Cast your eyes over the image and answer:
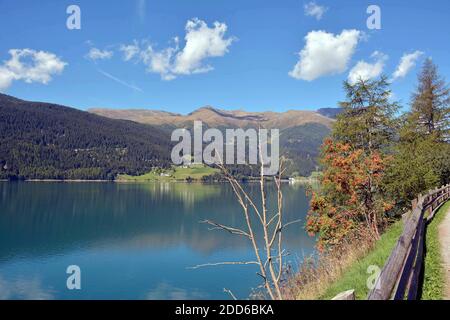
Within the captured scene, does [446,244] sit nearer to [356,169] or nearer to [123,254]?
[356,169]

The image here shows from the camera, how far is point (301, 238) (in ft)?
158

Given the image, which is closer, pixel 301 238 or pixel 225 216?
pixel 301 238

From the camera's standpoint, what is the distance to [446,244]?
35.3 ft

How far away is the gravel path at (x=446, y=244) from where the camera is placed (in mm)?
7295

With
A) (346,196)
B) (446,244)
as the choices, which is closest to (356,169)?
(346,196)

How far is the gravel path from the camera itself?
23.9ft

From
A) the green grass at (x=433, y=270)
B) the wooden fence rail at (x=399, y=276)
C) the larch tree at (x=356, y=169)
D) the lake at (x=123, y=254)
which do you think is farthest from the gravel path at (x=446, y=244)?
the lake at (x=123, y=254)

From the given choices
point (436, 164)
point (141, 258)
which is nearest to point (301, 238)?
point (141, 258)

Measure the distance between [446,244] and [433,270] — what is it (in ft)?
10.1

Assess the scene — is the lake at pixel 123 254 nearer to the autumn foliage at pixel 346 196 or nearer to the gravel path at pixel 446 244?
the autumn foliage at pixel 346 196

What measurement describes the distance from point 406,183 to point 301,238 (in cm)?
2956
